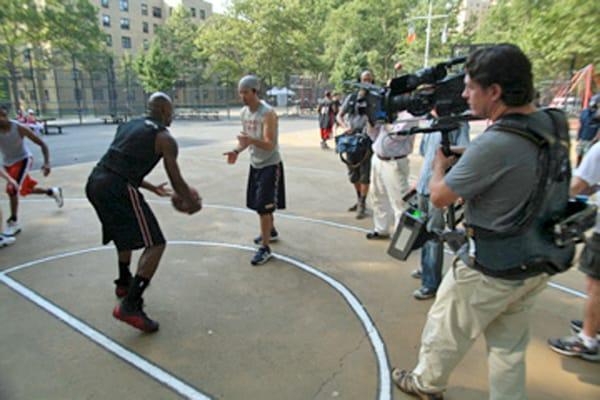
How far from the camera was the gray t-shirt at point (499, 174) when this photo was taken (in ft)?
5.79

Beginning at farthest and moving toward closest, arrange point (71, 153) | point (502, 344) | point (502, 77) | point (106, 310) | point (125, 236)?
point (71, 153)
point (106, 310)
point (125, 236)
point (502, 344)
point (502, 77)

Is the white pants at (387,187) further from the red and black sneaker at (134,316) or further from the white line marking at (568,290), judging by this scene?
the red and black sneaker at (134,316)

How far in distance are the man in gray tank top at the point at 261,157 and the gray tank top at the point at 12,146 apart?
3.00 metres

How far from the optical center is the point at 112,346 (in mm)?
3029

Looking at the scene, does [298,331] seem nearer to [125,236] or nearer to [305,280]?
[305,280]

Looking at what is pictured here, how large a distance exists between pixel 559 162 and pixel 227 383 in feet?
7.41

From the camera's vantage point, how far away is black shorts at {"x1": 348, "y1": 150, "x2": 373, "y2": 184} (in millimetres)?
5961

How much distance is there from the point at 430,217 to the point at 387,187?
1602mm

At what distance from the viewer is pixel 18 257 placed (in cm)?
465

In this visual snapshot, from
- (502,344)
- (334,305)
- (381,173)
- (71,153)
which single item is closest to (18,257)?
(334,305)

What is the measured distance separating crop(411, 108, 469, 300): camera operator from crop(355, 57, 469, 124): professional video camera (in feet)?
2.73

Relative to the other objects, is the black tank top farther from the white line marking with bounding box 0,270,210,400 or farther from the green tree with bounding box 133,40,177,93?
the green tree with bounding box 133,40,177,93

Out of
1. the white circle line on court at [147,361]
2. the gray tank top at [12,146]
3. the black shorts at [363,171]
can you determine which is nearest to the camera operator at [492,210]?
the white circle line on court at [147,361]

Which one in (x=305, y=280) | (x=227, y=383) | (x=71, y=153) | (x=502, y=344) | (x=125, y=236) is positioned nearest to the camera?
(x=502, y=344)
